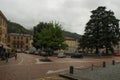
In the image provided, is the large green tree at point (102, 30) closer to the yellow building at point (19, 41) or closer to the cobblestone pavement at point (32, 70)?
the cobblestone pavement at point (32, 70)

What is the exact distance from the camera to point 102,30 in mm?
79688

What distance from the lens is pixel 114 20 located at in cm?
8119

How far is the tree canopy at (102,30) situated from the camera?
255 feet

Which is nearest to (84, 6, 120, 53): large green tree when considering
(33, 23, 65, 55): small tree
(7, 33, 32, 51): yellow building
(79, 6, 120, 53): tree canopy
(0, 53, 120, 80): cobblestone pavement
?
(79, 6, 120, 53): tree canopy

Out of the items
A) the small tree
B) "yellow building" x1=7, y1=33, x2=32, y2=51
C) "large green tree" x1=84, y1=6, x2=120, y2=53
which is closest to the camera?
"large green tree" x1=84, y1=6, x2=120, y2=53

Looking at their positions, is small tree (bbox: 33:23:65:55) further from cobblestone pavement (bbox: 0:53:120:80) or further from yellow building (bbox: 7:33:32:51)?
yellow building (bbox: 7:33:32:51)

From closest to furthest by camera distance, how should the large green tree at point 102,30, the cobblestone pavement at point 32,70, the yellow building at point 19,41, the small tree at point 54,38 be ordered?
the cobblestone pavement at point 32,70 < the large green tree at point 102,30 < the small tree at point 54,38 < the yellow building at point 19,41

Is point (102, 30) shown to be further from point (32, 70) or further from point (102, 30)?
point (32, 70)

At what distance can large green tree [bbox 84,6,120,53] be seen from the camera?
77750 mm

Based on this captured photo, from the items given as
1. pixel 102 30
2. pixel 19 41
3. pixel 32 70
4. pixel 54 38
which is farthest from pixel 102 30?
pixel 19 41

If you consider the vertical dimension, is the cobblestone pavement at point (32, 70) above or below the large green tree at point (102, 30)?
below

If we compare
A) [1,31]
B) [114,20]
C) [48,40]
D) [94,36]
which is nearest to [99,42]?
Result: [94,36]

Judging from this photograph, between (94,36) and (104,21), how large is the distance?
547 centimetres

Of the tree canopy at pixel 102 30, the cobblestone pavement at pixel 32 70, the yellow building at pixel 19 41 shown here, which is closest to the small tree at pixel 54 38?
the tree canopy at pixel 102 30
